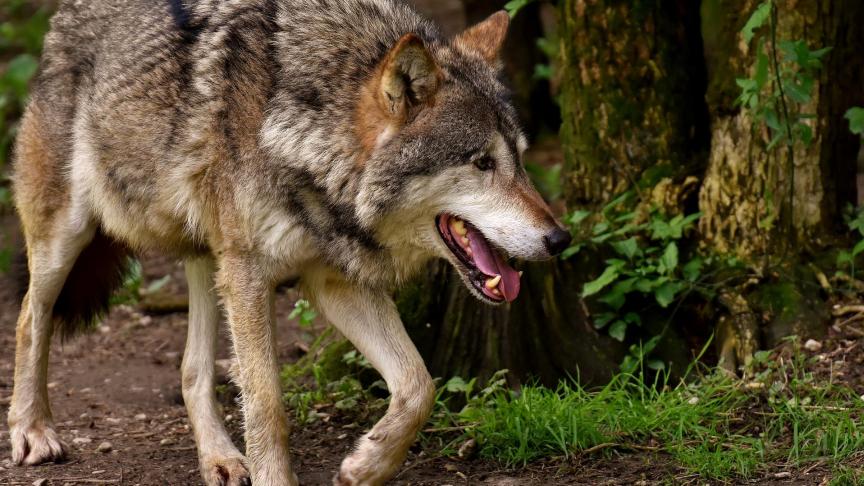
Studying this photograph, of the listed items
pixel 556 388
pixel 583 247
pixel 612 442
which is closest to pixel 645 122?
pixel 583 247

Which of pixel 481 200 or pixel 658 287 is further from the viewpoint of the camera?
pixel 658 287

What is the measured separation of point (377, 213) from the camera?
12.9ft

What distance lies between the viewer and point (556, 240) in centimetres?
383

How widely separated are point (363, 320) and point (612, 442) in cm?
109

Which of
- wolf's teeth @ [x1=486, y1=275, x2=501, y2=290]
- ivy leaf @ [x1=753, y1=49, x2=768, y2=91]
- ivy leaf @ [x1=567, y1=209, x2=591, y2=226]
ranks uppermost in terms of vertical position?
ivy leaf @ [x1=753, y1=49, x2=768, y2=91]

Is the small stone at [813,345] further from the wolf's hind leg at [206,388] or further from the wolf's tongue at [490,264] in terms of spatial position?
the wolf's hind leg at [206,388]

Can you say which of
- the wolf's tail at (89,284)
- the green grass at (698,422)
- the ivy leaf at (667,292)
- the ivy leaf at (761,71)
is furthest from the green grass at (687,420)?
the wolf's tail at (89,284)

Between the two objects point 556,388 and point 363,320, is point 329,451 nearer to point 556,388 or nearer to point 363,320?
point 363,320

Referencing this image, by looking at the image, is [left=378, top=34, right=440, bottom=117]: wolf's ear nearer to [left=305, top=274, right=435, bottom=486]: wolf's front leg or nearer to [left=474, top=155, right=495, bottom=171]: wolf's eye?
[left=474, top=155, right=495, bottom=171]: wolf's eye

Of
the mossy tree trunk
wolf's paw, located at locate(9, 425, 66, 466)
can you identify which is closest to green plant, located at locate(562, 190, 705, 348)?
the mossy tree trunk

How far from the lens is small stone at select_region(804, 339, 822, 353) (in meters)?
4.86

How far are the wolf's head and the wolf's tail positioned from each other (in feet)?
5.83

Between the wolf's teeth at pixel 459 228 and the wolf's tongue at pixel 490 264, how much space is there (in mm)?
18

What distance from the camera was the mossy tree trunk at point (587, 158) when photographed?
5.09 metres
